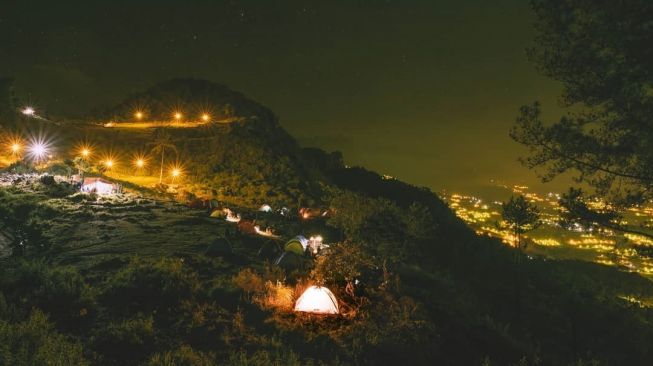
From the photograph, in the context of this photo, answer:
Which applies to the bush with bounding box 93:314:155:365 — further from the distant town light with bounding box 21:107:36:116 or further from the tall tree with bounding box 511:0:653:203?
the distant town light with bounding box 21:107:36:116

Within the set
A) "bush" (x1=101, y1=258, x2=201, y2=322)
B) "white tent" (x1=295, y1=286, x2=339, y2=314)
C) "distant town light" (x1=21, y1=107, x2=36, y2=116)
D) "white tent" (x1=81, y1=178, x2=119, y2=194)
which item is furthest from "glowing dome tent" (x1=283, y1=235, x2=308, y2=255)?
"distant town light" (x1=21, y1=107, x2=36, y2=116)

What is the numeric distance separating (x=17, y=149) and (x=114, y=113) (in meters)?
38.9

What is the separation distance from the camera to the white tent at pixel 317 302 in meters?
12.7

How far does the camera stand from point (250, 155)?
62.1 meters

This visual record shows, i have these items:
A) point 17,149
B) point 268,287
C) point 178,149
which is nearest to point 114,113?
point 178,149

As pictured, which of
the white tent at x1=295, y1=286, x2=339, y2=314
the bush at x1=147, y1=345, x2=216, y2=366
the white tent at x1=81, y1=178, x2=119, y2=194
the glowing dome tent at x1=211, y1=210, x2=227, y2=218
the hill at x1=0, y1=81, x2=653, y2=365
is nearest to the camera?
the bush at x1=147, y1=345, x2=216, y2=366

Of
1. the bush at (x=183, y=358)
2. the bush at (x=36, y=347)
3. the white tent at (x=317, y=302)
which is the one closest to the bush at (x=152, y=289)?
the bush at (x=183, y=358)

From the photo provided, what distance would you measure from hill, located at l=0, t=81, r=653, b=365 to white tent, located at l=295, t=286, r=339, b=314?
0.30 metres

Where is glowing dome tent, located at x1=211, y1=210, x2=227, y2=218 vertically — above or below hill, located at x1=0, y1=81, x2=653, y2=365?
above

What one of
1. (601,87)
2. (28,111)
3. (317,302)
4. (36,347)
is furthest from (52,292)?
(28,111)

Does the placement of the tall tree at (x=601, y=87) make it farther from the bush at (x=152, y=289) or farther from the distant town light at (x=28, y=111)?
the distant town light at (x=28, y=111)

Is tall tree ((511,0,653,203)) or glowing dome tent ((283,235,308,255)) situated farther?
glowing dome tent ((283,235,308,255))

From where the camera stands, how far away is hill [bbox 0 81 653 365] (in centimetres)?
966

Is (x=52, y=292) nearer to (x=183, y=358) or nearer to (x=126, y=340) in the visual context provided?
(x=126, y=340)
